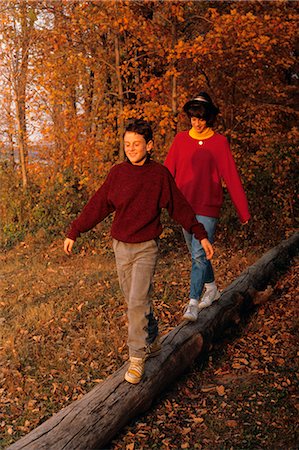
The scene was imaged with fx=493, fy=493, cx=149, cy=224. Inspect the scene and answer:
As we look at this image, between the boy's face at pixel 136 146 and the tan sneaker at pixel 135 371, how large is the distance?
1742mm

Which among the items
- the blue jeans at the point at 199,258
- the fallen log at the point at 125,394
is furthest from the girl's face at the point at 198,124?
the fallen log at the point at 125,394

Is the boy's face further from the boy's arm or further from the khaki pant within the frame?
the khaki pant

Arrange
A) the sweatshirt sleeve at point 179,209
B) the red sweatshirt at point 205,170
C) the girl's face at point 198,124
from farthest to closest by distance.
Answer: the red sweatshirt at point 205,170
the girl's face at point 198,124
the sweatshirt sleeve at point 179,209

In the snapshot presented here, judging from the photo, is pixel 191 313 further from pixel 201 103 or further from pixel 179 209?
pixel 201 103

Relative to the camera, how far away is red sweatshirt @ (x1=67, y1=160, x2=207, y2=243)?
163 inches

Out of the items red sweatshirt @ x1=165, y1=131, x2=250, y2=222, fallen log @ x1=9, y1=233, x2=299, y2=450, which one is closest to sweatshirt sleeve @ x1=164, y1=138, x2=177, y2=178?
red sweatshirt @ x1=165, y1=131, x2=250, y2=222

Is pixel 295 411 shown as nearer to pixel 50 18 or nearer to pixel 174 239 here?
pixel 174 239

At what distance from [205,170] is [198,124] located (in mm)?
497

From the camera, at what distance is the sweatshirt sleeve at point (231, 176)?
539cm

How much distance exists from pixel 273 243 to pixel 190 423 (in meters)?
6.48

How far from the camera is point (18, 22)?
11.6 metres

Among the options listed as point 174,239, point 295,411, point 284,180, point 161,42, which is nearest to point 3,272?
point 174,239

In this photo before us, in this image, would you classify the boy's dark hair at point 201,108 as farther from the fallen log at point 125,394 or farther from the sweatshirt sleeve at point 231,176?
the fallen log at point 125,394

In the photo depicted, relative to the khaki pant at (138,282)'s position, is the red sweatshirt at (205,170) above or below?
above
